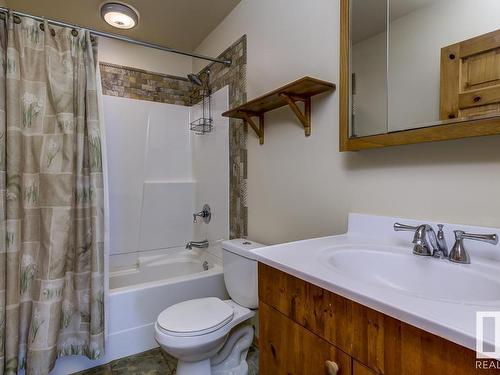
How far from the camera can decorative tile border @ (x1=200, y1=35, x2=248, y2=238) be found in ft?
6.67

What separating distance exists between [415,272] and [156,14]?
2.51m

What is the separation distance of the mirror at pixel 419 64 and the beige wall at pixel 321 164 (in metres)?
0.10

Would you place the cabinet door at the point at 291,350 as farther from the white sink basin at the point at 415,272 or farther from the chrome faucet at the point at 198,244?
the chrome faucet at the point at 198,244

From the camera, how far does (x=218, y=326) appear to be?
1378 millimetres

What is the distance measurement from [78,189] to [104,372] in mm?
1120

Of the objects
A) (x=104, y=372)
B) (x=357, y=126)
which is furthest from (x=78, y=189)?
(x=357, y=126)

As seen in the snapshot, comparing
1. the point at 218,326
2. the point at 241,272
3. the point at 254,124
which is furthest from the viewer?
the point at 254,124

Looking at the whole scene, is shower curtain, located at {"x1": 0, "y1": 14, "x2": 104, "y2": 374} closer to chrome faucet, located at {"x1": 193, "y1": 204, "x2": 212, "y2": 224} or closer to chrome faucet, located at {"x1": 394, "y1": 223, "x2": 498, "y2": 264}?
chrome faucet, located at {"x1": 193, "y1": 204, "x2": 212, "y2": 224}

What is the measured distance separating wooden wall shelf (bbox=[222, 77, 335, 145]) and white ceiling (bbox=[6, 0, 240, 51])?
96 centimetres

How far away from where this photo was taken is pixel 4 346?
1.42 m

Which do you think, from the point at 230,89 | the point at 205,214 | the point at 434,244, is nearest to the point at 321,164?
the point at 434,244

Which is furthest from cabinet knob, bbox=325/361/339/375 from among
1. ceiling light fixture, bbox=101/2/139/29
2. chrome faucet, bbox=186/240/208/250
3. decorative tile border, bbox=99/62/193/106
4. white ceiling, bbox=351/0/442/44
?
decorative tile border, bbox=99/62/193/106

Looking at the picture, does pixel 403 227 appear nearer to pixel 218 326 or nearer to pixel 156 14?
pixel 218 326

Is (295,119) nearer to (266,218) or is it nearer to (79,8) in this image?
(266,218)
